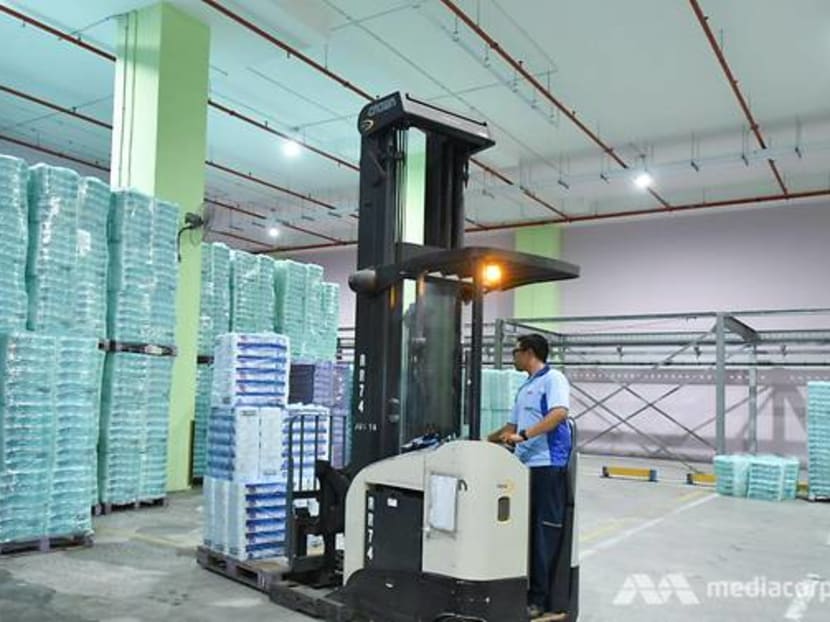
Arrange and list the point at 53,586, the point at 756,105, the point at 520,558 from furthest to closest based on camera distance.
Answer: the point at 756,105
the point at 53,586
the point at 520,558

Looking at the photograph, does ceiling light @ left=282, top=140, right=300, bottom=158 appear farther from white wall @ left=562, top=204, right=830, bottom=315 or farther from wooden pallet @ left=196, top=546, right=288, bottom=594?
wooden pallet @ left=196, top=546, right=288, bottom=594

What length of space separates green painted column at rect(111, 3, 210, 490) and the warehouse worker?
6112 mm

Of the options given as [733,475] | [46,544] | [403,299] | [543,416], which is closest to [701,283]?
[733,475]

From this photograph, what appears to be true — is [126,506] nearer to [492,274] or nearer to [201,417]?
[201,417]

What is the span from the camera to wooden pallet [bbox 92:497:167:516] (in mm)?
8164

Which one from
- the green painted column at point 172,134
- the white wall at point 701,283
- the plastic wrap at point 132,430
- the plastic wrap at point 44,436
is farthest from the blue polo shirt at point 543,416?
the white wall at point 701,283

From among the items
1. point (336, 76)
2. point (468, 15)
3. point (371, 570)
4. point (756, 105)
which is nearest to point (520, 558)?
point (371, 570)

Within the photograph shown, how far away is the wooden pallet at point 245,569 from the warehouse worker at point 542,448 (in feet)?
6.23

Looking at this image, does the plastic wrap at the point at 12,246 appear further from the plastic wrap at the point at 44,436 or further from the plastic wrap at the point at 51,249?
the plastic wrap at the point at 44,436

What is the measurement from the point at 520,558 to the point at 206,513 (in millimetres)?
3095

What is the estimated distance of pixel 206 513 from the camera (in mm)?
6145

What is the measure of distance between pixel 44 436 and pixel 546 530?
14.4 ft

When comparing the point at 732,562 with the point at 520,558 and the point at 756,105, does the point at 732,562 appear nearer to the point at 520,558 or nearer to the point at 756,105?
the point at 520,558

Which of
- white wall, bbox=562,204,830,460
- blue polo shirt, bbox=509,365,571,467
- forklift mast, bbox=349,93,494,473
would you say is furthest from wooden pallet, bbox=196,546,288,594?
white wall, bbox=562,204,830,460
